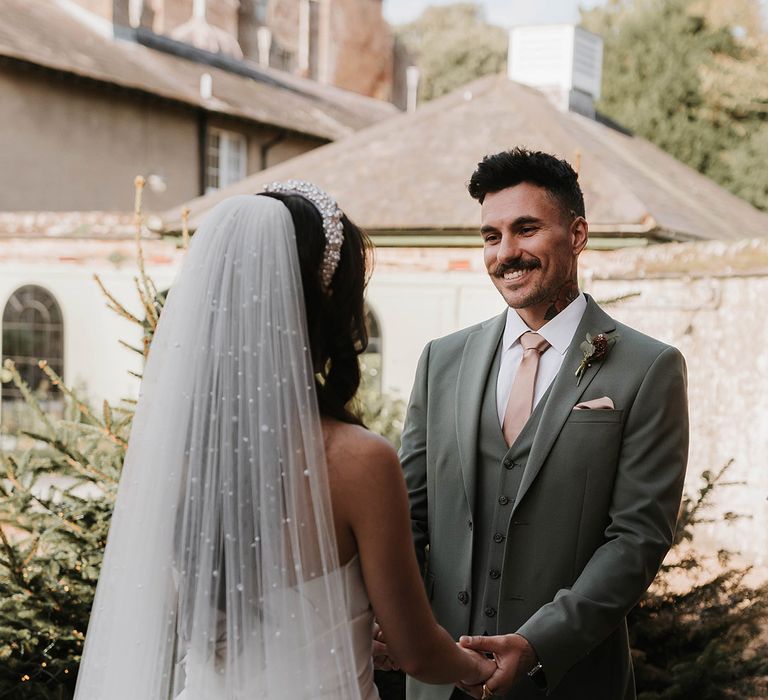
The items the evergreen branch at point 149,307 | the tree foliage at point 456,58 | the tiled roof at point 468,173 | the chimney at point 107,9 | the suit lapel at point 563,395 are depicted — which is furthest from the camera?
the tree foliage at point 456,58

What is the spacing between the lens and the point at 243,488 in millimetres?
2021

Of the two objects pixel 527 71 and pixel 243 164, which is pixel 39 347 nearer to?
pixel 243 164

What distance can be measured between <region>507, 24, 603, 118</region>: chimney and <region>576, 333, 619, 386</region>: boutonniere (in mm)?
14438

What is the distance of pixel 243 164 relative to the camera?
Answer: 2061cm

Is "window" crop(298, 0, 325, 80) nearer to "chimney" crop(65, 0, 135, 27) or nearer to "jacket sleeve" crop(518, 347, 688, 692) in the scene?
"chimney" crop(65, 0, 135, 27)

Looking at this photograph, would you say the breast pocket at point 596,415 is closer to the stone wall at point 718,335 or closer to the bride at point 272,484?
the bride at point 272,484

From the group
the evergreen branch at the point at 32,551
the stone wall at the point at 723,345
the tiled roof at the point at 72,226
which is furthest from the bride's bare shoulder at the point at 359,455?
the tiled roof at the point at 72,226

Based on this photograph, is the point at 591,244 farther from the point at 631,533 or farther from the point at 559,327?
the point at 631,533

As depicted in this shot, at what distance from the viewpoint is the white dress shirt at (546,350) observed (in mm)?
2666

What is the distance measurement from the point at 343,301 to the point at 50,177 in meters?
16.6

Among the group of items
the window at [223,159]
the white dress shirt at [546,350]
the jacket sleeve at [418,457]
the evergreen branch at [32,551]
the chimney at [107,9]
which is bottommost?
the evergreen branch at [32,551]

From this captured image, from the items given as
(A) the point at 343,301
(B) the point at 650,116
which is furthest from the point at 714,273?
(B) the point at 650,116

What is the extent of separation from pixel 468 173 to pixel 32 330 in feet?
24.1

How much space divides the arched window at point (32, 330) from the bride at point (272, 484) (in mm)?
12914
